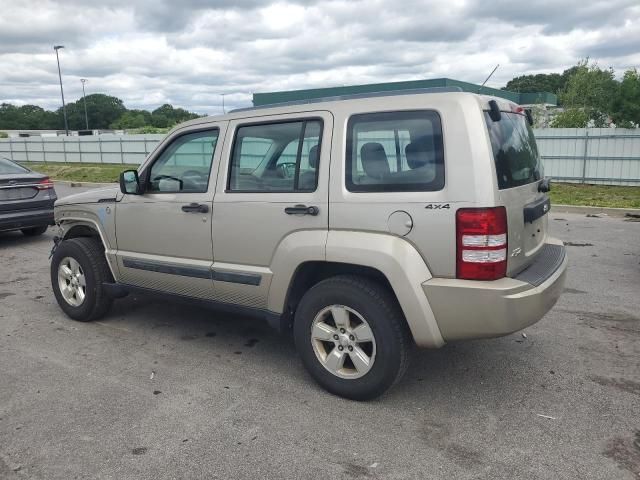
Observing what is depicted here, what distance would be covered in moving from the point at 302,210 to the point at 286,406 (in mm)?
1247

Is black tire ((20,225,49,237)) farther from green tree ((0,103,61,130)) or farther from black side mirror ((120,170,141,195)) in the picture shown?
green tree ((0,103,61,130))

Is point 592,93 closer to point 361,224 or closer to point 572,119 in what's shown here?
point 572,119

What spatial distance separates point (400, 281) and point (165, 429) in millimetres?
1617

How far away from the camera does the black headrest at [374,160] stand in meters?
3.34

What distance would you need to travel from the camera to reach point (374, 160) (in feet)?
11.1

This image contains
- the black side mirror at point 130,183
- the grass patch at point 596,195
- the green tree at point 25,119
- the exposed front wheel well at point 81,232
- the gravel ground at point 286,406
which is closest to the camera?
the gravel ground at point 286,406

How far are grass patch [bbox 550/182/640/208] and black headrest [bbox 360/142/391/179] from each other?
35.0ft

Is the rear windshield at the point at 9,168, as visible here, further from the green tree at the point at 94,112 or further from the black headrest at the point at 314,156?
the green tree at the point at 94,112

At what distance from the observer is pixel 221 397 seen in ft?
11.8

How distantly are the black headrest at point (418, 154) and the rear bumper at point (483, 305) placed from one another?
2.24ft

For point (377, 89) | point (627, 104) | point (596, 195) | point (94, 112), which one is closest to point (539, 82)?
point (377, 89)

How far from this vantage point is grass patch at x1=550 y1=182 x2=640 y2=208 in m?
12.9

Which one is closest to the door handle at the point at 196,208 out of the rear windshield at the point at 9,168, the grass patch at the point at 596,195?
the rear windshield at the point at 9,168

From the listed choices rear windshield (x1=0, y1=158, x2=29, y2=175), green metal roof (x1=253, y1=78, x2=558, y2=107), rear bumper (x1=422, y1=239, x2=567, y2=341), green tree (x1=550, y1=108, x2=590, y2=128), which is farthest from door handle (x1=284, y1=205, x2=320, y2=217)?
green tree (x1=550, y1=108, x2=590, y2=128)
